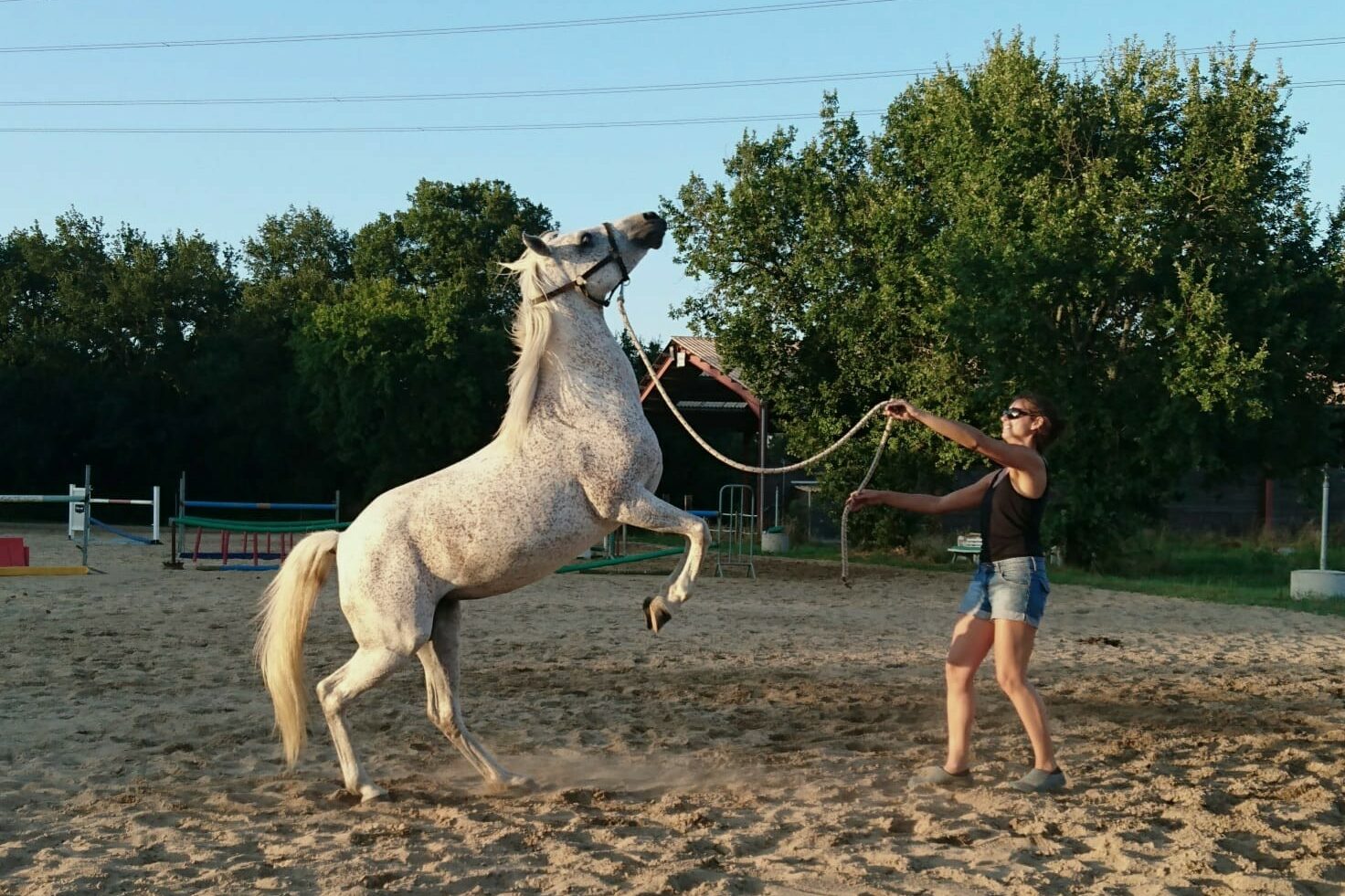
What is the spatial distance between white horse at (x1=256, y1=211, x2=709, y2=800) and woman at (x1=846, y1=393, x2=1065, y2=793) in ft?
3.26

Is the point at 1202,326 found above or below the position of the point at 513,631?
above

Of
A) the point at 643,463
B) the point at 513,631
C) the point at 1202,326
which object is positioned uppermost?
the point at 1202,326

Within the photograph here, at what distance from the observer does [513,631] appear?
1044 cm

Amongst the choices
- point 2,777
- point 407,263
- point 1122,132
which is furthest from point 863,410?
point 407,263

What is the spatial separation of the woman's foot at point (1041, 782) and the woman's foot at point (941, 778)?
8.0 inches

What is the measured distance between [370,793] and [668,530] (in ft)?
5.02

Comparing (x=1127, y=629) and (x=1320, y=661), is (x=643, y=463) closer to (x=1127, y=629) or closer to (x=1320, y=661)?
(x=1320, y=661)

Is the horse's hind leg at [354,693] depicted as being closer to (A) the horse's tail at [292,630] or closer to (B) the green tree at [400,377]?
(A) the horse's tail at [292,630]

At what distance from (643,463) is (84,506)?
563 inches

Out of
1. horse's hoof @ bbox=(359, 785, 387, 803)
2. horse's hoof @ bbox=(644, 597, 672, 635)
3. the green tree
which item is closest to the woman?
horse's hoof @ bbox=(644, 597, 672, 635)

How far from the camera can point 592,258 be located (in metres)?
4.86

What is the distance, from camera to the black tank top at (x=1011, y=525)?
4.98 meters

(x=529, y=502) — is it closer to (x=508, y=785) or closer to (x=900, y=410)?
(x=508, y=785)

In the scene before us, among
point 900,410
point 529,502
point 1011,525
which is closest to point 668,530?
point 529,502
